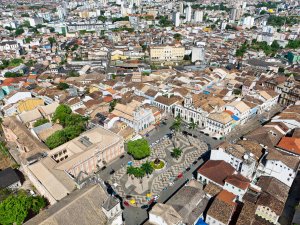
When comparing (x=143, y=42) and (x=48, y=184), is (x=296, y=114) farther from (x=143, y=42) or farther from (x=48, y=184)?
(x=143, y=42)

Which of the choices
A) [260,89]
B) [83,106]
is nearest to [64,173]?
[83,106]

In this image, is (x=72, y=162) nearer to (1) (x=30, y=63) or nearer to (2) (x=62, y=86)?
(2) (x=62, y=86)

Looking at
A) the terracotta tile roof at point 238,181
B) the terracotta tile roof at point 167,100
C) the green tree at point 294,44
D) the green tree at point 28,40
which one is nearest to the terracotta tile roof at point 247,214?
the terracotta tile roof at point 238,181

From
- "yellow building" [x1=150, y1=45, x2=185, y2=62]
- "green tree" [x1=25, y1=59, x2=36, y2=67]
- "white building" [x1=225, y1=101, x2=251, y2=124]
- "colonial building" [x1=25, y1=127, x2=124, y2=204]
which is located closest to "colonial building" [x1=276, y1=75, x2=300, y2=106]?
"white building" [x1=225, y1=101, x2=251, y2=124]

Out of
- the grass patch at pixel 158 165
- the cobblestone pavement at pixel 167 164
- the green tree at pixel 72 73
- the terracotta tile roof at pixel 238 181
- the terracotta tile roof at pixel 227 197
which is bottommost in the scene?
the cobblestone pavement at pixel 167 164

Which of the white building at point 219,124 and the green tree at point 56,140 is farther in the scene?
the white building at point 219,124

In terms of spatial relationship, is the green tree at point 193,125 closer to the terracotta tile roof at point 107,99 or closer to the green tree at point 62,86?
the terracotta tile roof at point 107,99
